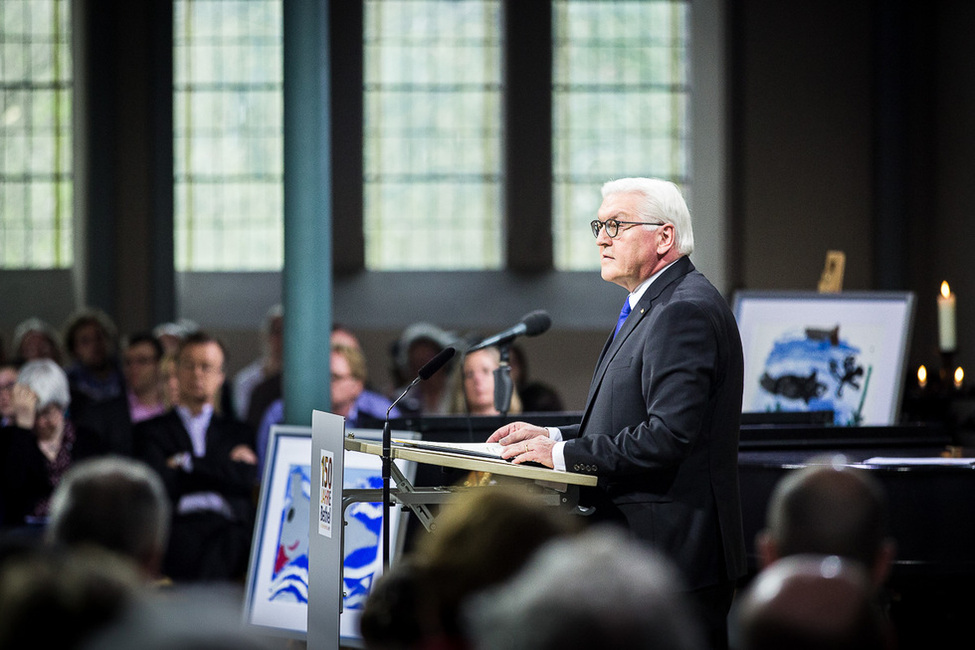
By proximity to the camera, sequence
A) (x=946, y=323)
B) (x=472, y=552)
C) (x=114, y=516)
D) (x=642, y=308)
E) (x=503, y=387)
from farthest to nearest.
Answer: (x=946, y=323), (x=503, y=387), (x=642, y=308), (x=114, y=516), (x=472, y=552)

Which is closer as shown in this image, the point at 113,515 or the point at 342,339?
the point at 113,515

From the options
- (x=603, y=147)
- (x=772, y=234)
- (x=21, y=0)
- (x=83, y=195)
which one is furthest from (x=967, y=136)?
(x=21, y=0)

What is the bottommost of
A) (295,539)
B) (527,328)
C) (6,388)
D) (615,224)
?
(295,539)

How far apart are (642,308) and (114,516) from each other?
1811mm

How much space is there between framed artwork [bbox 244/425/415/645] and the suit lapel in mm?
1605

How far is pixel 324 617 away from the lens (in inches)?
135

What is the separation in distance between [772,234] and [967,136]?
5.84ft

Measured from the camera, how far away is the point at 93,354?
A: 7855 millimetres

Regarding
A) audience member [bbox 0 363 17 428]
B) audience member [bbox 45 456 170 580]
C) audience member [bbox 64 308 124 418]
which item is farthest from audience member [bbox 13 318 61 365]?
audience member [bbox 45 456 170 580]

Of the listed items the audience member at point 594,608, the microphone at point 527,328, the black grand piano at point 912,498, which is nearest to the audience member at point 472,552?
the audience member at point 594,608

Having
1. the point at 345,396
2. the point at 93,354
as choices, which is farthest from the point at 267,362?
the point at 345,396

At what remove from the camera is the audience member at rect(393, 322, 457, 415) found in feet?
24.0

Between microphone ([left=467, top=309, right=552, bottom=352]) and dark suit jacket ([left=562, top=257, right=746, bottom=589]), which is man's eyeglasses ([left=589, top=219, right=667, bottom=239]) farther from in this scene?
microphone ([left=467, top=309, right=552, bottom=352])

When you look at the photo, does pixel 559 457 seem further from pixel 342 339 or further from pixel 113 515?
pixel 342 339
